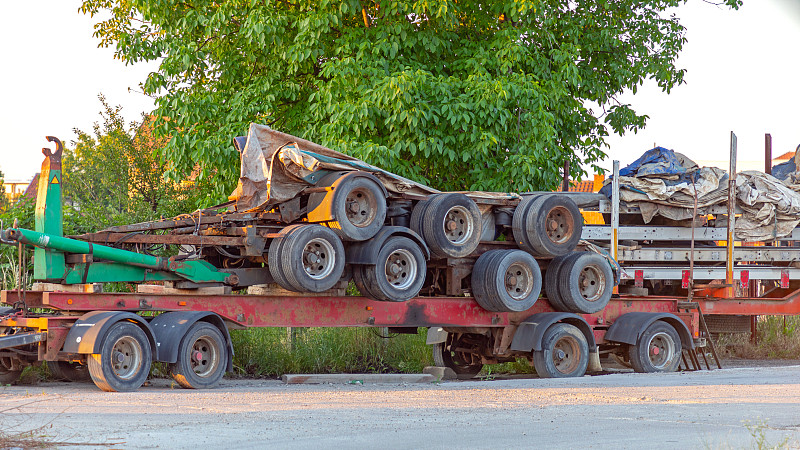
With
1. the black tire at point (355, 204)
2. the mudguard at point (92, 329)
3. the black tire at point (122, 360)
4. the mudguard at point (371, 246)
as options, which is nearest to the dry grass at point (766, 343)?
the mudguard at point (371, 246)

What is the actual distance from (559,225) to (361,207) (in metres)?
3.17

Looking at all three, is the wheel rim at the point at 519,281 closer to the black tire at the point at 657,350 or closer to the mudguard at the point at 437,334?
the mudguard at the point at 437,334

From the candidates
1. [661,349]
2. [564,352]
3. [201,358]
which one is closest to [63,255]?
[201,358]

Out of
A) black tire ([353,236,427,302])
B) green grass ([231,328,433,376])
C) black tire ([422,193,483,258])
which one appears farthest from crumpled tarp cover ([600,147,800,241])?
black tire ([353,236,427,302])

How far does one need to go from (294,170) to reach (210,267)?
1575 mm

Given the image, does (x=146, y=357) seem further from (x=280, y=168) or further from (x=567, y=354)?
(x=567, y=354)

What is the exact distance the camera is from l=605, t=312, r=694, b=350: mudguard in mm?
13375

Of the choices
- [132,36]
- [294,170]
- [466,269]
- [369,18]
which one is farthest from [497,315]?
[132,36]

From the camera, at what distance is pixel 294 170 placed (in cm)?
1085

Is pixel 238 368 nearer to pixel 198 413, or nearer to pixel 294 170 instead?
pixel 294 170

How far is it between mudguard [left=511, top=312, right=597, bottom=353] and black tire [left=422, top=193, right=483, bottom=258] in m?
1.56

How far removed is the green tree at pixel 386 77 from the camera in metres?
14.0

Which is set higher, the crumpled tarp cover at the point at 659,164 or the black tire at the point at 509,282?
the crumpled tarp cover at the point at 659,164

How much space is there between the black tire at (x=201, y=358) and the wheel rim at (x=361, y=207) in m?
2.03
